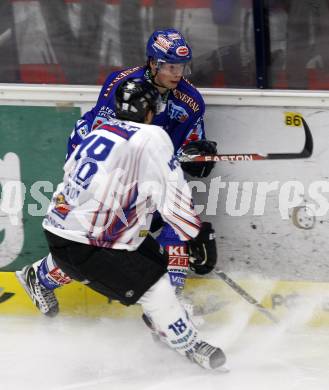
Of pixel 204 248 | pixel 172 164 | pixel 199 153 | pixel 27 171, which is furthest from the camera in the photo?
pixel 27 171

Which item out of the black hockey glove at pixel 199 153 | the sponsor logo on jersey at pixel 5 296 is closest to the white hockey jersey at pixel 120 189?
the black hockey glove at pixel 199 153

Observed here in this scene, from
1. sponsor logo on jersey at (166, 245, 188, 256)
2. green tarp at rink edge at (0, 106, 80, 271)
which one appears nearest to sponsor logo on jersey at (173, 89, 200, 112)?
green tarp at rink edge at (0, 106, 80, 271)

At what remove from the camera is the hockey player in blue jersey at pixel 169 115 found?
3727 mm

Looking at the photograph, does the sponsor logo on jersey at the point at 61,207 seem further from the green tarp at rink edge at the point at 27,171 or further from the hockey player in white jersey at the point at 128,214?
the green tarp at rink edge at the point at 27,171

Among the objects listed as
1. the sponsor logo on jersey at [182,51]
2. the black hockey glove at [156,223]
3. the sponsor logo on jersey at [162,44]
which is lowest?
the black hockey glove at [156,223]

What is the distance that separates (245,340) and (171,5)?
1.52 metres

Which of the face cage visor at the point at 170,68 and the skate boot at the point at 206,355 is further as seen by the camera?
the face cage visor at the point at 170,68

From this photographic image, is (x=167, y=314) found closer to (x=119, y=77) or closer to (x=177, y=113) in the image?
(x=177, y=113)

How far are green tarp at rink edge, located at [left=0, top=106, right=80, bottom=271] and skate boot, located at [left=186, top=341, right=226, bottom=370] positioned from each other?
A: 1.02m

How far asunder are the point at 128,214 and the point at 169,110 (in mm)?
726

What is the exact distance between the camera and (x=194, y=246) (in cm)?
351

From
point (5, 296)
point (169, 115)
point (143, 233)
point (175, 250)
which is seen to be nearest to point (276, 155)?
point (169, 115)

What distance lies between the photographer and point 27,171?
417cm

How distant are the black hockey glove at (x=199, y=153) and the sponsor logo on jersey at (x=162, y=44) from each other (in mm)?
423
